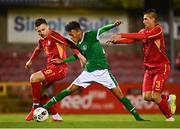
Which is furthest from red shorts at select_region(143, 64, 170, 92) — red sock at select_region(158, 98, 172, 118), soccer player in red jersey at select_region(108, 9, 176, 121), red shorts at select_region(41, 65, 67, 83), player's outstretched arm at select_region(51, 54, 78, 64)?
red shorts at select_region(41, 65, 67, 83)

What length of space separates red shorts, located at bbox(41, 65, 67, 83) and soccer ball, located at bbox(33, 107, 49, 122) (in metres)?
0.89

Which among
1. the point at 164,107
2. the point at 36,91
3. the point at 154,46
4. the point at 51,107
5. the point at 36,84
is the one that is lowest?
the point at 51,107

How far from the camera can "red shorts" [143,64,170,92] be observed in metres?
12.2

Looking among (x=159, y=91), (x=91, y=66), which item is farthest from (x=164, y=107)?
(x=91, y=66)

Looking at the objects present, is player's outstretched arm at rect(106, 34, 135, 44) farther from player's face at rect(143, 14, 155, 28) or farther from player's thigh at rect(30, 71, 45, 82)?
player's thigh at rect(30, 71, 45, 82)

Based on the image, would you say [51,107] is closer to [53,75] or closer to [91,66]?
[53,75]

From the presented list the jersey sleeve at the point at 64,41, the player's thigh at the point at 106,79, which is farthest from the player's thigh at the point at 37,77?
the player's thigh at the point at 106,79

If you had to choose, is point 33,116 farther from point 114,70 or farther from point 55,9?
point 55,9

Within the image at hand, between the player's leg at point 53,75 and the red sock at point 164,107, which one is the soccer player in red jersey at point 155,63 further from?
the player's leg at point 53,75

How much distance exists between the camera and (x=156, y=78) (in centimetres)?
1226

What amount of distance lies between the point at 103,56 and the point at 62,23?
47.7ft

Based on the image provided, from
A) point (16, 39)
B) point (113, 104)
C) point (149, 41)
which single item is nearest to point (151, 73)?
point (149, 41)

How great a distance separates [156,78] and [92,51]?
120 centimetres

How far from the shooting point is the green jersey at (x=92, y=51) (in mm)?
12266
